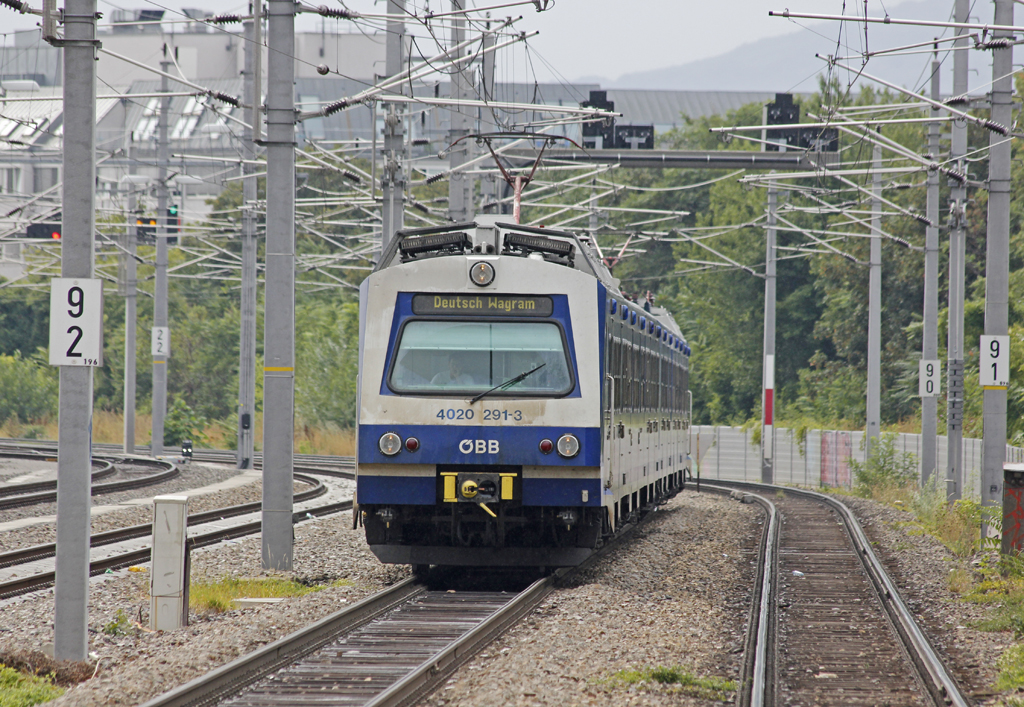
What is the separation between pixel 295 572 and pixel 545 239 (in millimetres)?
4778

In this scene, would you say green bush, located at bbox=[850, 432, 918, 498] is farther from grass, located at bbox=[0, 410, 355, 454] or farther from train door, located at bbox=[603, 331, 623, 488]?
grass, located at bbox=[0, 410, 355, 454]

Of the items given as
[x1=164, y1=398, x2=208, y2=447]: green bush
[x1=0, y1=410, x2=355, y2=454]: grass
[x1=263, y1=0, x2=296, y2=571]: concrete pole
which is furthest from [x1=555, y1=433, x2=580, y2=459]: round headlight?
[x1=164, y1=398, x2=208, y2=447]: green bush

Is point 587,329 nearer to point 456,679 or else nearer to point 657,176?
point 456,679

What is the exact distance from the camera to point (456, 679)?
27.6 feet

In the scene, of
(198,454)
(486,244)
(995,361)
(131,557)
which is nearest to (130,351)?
(198,454)

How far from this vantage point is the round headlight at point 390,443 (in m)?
12.0

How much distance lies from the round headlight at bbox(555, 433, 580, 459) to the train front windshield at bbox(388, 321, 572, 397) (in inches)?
17.2

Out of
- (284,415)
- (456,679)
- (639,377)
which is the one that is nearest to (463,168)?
(639,377)

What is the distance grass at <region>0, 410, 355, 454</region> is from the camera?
46.9 metres

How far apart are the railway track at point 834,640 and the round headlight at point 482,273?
3.99 meters

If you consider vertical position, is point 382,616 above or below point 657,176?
below

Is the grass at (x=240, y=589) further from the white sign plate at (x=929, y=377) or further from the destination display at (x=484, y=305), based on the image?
the white sign plate at (x=929, y=377)

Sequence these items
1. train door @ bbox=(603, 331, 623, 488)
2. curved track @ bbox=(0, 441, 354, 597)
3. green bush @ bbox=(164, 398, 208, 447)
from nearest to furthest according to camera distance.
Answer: train door @ bbox=(603, 331, 623, 488) → curved track @ bbox=(0, 441, 354, 597) → green bush @ bbox=(164, 398, 208, 447)

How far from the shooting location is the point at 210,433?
2058 inches
